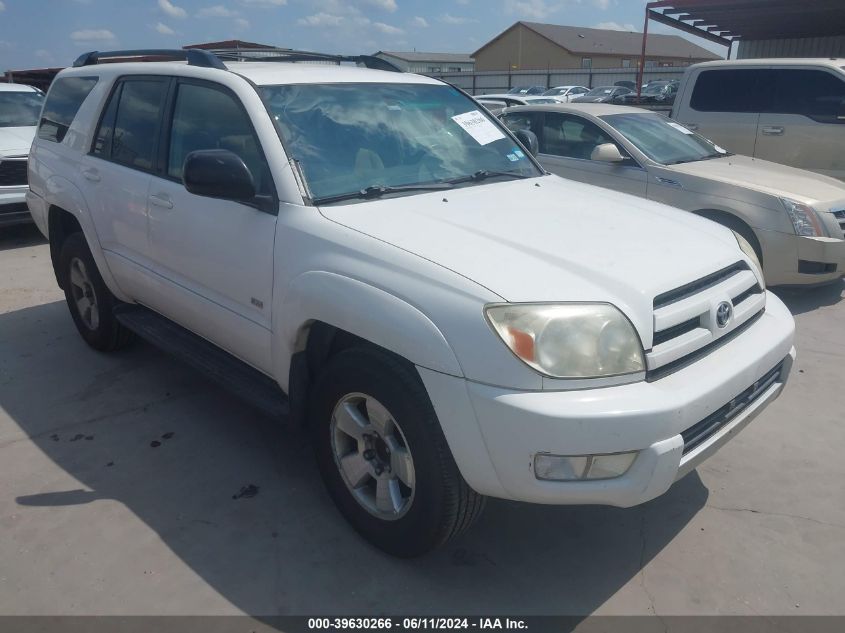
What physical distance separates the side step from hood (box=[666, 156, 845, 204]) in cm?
446

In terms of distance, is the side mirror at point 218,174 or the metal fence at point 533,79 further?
the metal fence at point 533,79

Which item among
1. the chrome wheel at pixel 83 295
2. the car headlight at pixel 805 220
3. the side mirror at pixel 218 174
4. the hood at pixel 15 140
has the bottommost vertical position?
the chrome wheel at pixel 83 295

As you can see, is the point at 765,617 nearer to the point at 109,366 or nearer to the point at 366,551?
the point at 366,551

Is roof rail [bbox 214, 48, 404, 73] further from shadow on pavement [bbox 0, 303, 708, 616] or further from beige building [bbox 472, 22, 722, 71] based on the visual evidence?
beige building [bbox 472, 22, 722, 71]

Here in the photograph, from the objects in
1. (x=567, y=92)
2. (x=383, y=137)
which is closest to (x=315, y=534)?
(x=383, y=137)

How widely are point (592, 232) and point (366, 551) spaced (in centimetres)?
158

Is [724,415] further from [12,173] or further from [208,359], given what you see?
[12,173]

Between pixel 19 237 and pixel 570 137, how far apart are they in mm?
7044

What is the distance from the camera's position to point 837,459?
3.55m

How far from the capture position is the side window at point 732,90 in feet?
26.7

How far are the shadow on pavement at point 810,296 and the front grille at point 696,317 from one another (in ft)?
11.0

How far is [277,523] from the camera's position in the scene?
3.07 m

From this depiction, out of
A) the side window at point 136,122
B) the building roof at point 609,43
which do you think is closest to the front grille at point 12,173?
the side window at point 136,122

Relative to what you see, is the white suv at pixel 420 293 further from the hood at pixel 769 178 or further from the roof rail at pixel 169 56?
the hood at pixel 769 178
